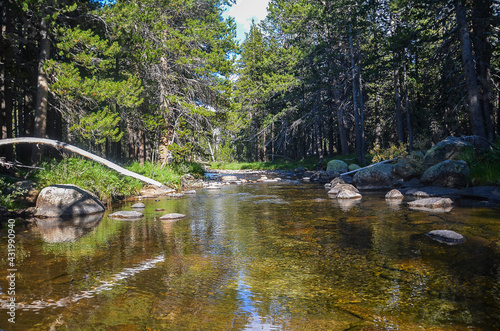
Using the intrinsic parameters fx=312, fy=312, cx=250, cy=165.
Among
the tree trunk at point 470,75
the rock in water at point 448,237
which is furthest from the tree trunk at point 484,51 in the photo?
the rock in water at point 448,237

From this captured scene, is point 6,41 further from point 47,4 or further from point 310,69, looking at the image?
point 310,69

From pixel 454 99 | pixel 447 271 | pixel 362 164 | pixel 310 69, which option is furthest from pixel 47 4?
pixel 310 69

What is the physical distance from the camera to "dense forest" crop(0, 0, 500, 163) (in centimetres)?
1117

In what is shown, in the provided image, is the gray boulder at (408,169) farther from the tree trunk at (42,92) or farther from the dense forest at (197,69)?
the tree trunk at (42,92)

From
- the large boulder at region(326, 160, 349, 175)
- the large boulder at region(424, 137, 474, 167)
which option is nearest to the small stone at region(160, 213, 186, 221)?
the large boulder at region(424, 137, 474, 167)

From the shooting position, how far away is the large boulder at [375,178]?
13680mm

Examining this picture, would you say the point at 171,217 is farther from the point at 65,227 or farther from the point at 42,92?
the point at 42,92

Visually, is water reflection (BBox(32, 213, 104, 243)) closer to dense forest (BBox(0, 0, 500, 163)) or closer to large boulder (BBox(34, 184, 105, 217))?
large boulder (BBox(34, 184, 105, 217))

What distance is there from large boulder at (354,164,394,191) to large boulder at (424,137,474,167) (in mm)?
1685

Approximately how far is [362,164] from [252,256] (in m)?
18.3

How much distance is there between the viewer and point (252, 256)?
16.2 feet

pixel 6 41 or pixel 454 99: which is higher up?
pixel 6 41

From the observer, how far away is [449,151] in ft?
42.7

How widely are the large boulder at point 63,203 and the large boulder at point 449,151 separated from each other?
13143 mm
